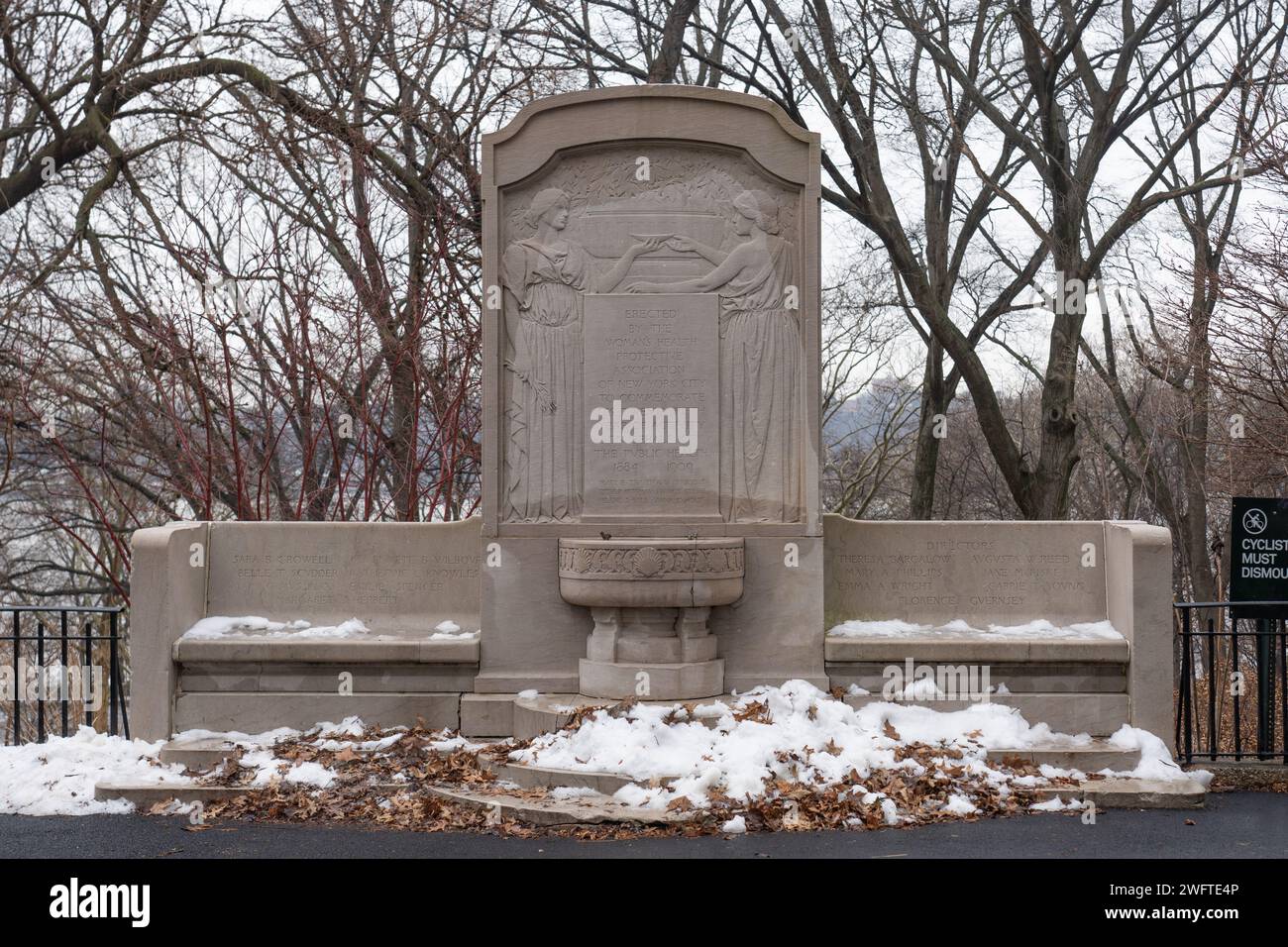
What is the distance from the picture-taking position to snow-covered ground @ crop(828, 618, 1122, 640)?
28.0ft

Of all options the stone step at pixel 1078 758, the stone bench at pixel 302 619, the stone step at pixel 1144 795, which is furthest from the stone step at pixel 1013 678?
the stone bench at pixel 302 619

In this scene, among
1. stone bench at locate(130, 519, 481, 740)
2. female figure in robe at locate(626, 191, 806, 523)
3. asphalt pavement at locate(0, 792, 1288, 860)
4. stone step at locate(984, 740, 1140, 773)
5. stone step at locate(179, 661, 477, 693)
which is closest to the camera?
asphalt pavement at locate(0, 792, 1288, 860)

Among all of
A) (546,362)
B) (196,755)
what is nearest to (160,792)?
(196,755)

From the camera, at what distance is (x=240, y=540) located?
9.11 m

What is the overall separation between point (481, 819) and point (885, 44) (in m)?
15.4

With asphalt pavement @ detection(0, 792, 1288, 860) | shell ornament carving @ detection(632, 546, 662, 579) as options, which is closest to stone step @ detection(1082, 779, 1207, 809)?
asphalt pavement @ detection(0, 792, 1288, 860)

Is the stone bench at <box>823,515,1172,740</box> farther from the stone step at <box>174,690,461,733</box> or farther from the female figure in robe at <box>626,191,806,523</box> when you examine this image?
the stone step at <box>174,690,461,733</box>

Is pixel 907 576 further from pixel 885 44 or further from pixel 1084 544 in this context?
pixel 885 44

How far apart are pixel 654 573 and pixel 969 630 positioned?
7.90 ft

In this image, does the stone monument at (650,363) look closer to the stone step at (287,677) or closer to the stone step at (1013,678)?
the stone step at (1013,678)

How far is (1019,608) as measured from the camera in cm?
894

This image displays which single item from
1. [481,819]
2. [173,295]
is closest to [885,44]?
[173,295]

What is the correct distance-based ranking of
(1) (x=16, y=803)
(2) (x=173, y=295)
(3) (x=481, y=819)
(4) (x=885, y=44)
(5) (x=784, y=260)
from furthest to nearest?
(4) (x=885, y=44)
(2) (x=173, y=295)
(5) (x=784, y=260)
(1) (x=16, y=803)
(3) (x=481, y=819)

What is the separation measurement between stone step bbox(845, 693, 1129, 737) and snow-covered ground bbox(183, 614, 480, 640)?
3424 mm
